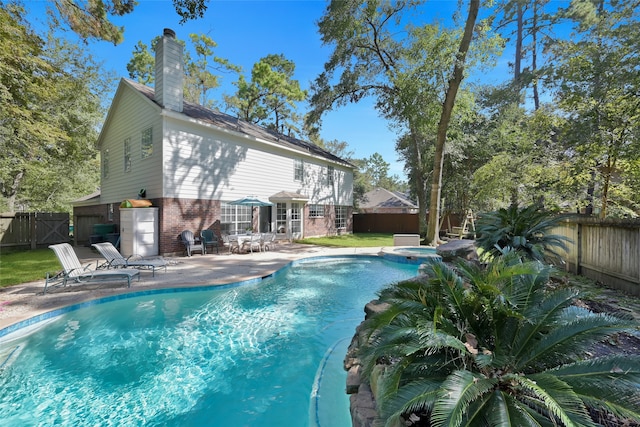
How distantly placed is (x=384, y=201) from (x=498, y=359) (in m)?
29.5

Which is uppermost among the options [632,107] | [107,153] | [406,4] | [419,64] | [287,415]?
[406,4]

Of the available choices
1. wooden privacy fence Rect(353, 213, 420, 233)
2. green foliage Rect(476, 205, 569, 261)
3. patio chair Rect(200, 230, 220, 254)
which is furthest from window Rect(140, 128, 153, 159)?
wooden privacy fence Rect(353, 213, 420, 233)

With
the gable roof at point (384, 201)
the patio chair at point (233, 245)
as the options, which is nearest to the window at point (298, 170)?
the patio chair at point (233, 245)

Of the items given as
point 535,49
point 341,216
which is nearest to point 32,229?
point 341,216

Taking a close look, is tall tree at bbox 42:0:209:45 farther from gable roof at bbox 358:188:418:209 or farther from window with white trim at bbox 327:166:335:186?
gable roof at bbox 358:188:418:209

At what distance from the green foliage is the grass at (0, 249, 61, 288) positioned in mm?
11336

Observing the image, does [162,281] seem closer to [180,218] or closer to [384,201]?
[180,218]

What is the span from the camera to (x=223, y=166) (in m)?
13.4

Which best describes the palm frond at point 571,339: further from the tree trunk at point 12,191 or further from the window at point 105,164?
the tree trunk at point 12,191

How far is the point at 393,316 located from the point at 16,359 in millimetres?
5384

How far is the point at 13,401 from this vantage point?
3336 mm

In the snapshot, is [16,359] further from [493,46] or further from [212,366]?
[493,46]

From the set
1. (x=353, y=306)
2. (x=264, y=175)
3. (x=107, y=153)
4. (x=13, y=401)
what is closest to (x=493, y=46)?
(x=264, y=175)

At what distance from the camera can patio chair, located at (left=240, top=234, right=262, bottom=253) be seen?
504 inches
